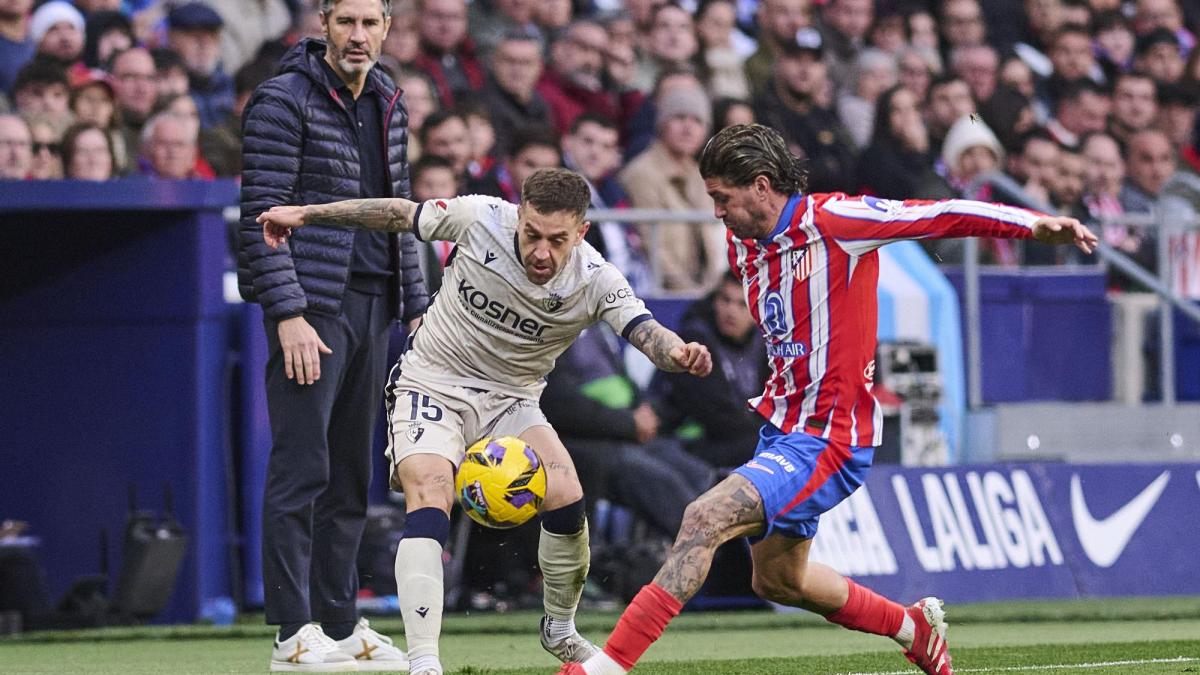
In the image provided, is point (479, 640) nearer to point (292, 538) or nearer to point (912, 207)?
point (292, 538)

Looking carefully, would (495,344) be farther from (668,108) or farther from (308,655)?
(668,108)

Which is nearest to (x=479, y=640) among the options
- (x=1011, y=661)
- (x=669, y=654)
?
(x=669, y=654)

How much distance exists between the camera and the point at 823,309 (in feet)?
24.6

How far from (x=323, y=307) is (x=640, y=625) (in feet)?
8.23

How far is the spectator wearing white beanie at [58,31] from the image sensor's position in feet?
43.5

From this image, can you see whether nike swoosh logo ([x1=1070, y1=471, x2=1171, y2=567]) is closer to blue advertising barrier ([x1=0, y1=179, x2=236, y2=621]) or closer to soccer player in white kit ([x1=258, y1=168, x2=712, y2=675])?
blue advertising barrier ([x1=0, y1=179, x2=236, y2=621])

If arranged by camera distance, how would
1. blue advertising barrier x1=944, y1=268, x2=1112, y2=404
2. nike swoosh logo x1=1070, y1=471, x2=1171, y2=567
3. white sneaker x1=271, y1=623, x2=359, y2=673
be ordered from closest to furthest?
white sneaker x1=271, y1=623, x2=359, y2=673
nike swoosh logo x1=1070, y1=471, x2=1171, y2=567
blue advertising barrier x1=944, y1=268, x2=1112, y2=404

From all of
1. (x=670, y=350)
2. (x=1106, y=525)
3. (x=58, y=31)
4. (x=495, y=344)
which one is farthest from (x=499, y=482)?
(x=58, y=31)

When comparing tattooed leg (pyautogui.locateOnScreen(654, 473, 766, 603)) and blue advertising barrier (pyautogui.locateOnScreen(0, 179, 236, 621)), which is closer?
tattooed leg (pyautogui.locateOnScreen(654, 473, 766, 603))

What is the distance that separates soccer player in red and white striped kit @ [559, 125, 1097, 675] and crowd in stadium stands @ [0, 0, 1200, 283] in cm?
511

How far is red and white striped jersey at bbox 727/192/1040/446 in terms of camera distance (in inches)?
294

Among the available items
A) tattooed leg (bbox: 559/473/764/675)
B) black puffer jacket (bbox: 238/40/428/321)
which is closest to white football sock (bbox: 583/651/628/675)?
tattooed leg (bbox: 559/473/764/675)

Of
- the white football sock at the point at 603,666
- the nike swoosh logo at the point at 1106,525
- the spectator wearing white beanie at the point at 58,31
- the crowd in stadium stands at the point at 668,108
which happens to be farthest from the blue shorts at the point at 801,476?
the spectator wearing white beanie at the point at 58,31

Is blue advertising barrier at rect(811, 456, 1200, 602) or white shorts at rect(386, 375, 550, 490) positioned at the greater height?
white shorts at rect(386, 375, 550, 490)
